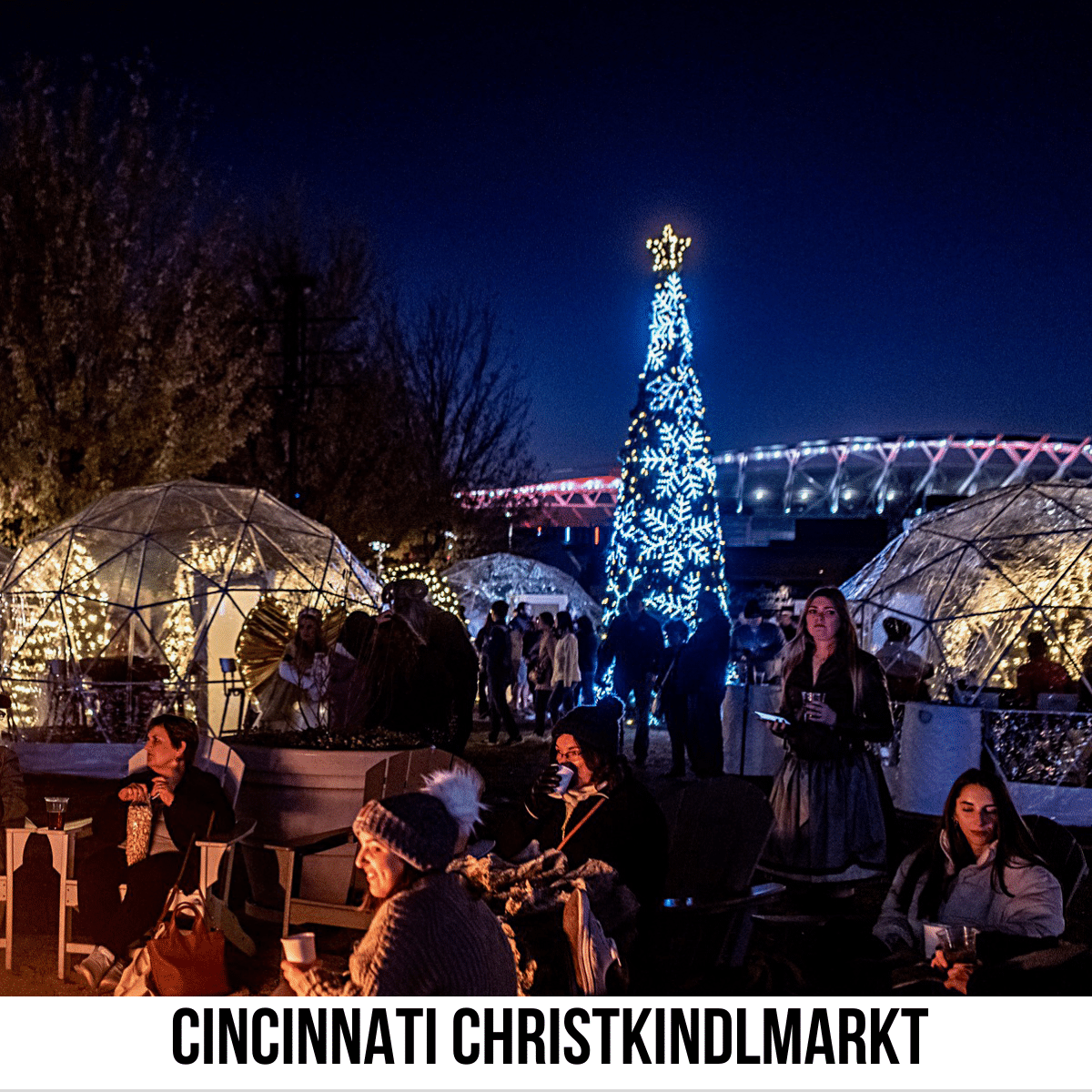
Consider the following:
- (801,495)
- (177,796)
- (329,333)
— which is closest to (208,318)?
(329,333)

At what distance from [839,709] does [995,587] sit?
828cm

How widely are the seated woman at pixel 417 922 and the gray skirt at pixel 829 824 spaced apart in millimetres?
2916

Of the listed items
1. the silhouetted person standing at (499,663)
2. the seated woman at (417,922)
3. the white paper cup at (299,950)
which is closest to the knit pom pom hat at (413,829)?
the seated woman at (417,922)

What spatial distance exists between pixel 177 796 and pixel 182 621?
858cm

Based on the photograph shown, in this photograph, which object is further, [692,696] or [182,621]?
[182,621]

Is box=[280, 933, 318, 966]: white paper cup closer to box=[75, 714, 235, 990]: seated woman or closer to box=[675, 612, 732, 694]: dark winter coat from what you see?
box=[75, 714, 235, 990]: seated woman

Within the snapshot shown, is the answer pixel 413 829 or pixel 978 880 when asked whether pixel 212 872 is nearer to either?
pixel 413 829

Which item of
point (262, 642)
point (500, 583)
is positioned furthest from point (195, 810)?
point (500, 583)

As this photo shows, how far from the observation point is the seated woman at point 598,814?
406 centimetres

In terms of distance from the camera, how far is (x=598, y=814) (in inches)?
163

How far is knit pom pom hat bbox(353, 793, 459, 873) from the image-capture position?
2.76 meters

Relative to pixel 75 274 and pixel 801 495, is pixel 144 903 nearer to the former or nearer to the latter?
pixel 75 274

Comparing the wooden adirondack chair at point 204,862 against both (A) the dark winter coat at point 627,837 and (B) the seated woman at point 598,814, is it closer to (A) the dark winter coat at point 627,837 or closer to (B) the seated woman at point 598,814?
(B) the seated woman at point 598,814

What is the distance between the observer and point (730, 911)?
4.07m
